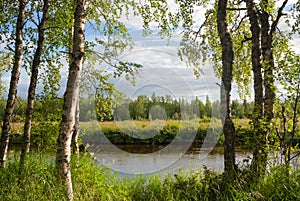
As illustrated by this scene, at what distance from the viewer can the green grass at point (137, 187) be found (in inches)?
188

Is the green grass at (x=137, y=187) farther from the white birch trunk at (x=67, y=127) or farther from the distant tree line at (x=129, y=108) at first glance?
the distant tree line at (x=129, y=108)

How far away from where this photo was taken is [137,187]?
658 cm

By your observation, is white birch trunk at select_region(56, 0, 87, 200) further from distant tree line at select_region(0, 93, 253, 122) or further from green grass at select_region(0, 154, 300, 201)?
distant tree line at select_region(0, 93, 253, 122)

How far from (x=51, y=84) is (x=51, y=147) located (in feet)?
5.57

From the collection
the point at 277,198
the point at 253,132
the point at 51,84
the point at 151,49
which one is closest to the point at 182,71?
the point at 151,49

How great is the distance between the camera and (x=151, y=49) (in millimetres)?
9516

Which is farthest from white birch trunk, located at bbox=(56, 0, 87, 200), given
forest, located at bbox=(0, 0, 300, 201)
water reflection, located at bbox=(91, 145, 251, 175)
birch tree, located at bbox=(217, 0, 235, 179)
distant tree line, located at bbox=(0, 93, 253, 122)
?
water reflection, located at bbox=(91, 145, 251, 175)

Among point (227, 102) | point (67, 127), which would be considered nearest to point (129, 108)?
point (227, 102)

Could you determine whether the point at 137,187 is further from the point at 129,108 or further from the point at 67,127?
the point at 129,108

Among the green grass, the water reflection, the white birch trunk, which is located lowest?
the water reflection

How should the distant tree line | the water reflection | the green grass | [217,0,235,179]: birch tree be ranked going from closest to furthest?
the green grass → [217,0,235,179]: birch tree → the distant tree line → the water reflection

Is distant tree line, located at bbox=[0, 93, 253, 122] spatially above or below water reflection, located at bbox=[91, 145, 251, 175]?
above

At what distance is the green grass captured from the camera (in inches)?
188

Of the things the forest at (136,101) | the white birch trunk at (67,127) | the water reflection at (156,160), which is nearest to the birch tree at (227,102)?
the forest at (136,101)
